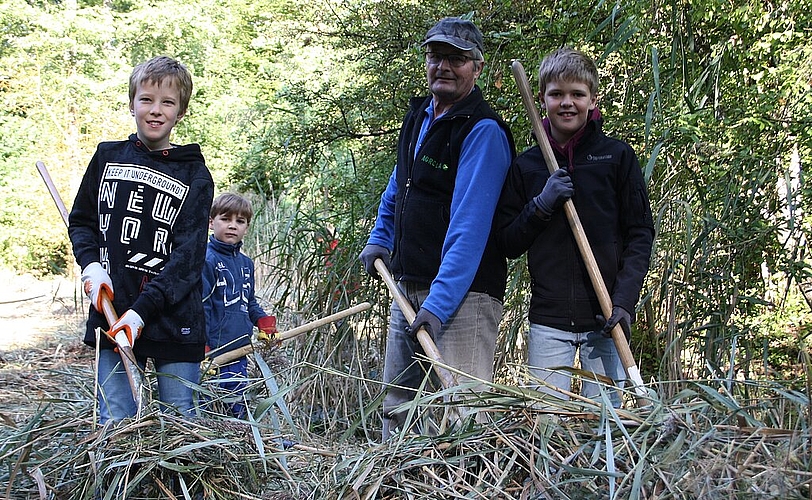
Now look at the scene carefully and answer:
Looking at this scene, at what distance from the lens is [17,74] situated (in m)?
12.7

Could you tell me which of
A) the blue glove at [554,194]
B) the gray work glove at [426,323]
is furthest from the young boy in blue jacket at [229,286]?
the blue glove at [554,194]

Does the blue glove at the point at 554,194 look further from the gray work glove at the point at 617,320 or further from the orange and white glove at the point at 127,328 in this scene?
the orange and white glove at the point at 127,328

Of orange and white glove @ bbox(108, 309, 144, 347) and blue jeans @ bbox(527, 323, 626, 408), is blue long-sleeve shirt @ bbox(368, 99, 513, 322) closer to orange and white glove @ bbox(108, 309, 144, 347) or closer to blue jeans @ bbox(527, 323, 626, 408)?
blue jeans @ bbox(527, 323, 626, 408)

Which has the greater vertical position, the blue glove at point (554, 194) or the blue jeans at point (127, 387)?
the blue glove at point (554, 194)

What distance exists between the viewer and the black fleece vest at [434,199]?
2.55m

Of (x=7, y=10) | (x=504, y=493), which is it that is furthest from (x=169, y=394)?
(x=7, y=10)

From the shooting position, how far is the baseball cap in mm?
2496

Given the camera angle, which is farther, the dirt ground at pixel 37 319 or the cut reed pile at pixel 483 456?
the dirt ground at pixel 37 319

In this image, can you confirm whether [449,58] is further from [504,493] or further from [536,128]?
[504,493]

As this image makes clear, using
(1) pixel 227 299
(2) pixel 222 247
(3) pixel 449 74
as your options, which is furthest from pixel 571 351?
(2) pixel 222 247

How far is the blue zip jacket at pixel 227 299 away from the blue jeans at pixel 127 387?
3.38ft

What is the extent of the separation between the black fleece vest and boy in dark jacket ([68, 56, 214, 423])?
0.67 metres

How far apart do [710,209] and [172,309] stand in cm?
223

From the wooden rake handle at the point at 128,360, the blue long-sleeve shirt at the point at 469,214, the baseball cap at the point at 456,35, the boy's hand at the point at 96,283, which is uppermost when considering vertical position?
the baseball cap at the point at 456,35
